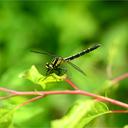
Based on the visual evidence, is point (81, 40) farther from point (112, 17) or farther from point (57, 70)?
point (57, 70)

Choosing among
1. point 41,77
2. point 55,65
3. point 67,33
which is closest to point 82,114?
point 41,77

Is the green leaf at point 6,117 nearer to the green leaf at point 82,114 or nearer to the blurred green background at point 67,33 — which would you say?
the green leaf at point 82,114

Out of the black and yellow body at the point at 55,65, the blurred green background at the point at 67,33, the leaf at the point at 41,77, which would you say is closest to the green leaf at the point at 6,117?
the leaf at the point at 41,77

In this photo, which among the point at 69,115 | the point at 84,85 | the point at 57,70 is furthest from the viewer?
the point at 84,85

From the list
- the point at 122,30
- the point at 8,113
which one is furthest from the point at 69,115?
the point at 122,30

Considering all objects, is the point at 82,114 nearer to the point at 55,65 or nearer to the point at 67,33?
the point at 55,65

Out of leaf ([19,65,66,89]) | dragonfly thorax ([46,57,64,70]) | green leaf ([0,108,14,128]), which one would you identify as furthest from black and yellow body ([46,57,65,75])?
green leaf ([0,108,14,128])
